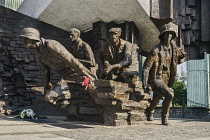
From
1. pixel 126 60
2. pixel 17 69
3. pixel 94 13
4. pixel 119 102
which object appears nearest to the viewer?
pixel 119 102

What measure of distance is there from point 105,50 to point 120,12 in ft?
10.1

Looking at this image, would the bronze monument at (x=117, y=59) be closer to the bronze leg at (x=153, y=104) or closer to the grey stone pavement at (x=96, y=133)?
the bronze leg at (x=153, y=104)

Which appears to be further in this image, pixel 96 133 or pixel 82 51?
pixel 82 51

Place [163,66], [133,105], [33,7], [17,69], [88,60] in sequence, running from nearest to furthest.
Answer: [133,105] → [163,66] → [88,60] → [17,69] → [33,7]

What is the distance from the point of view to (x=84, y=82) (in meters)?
6.50

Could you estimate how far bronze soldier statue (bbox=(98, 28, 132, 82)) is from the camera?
6523 mm

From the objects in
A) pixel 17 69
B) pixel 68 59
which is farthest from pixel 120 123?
pixel 17 69

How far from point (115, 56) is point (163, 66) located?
3.62ft

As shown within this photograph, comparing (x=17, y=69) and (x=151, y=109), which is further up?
(x=17, y=69)

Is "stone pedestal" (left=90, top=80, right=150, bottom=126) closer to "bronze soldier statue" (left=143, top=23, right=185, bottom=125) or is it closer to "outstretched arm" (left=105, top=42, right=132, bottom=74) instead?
"bronze soldier statue" (left=143, top=23, right=185, bottom=125)

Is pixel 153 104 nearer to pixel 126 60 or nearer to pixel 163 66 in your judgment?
pixel 163 66

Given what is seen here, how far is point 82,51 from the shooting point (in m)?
7.61

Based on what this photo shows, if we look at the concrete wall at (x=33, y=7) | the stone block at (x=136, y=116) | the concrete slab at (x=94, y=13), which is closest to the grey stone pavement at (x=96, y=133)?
the stone block at (x=136, y=116)

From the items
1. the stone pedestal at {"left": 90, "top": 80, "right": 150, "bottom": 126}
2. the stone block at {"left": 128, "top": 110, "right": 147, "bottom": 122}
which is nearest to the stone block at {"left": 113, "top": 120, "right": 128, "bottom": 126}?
the stone pedestal at {"left": 90, "top": 80, "right": 150, "bottom": 126}
